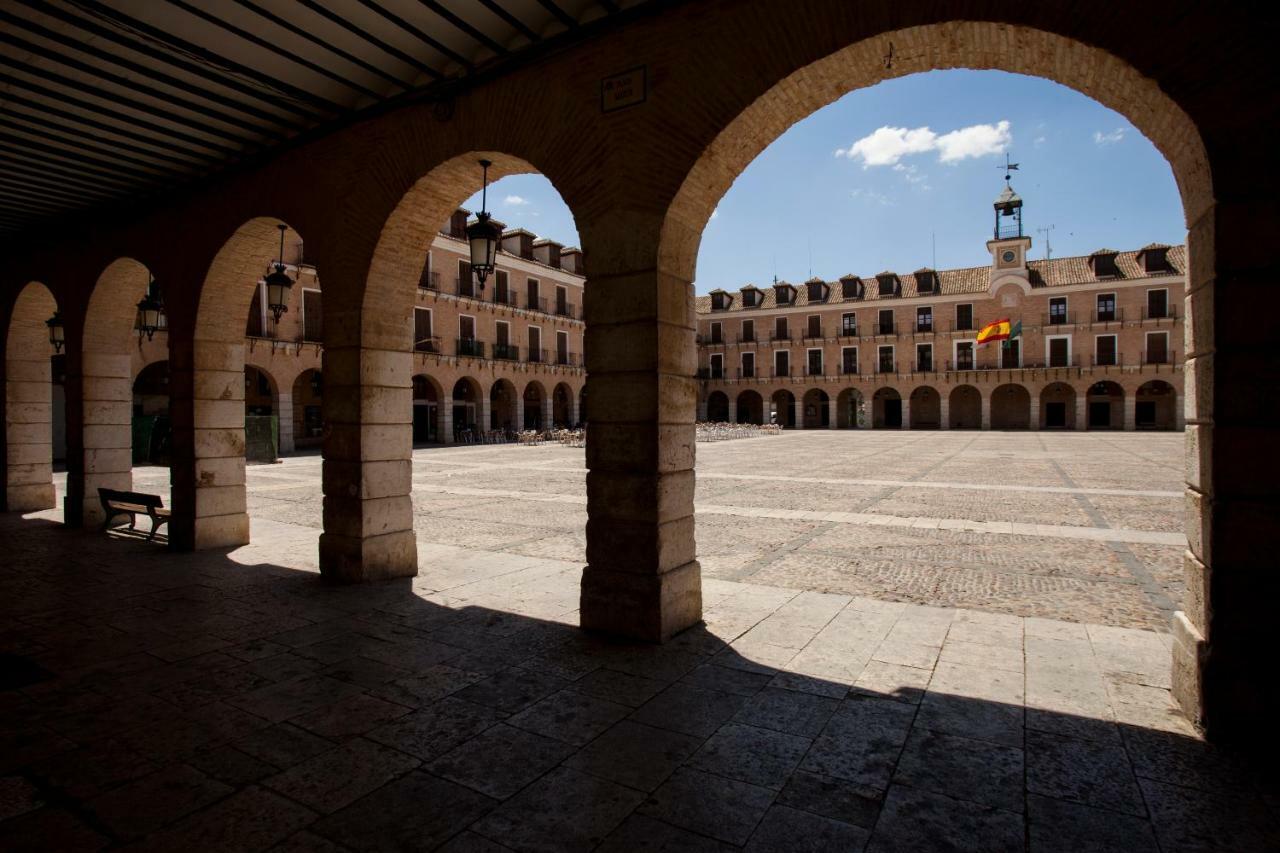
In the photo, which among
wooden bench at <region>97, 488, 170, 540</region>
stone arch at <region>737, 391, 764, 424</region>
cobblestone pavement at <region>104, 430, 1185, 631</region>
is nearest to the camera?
cobblestone pavement at <region>104, 430, 1185, 631</region>

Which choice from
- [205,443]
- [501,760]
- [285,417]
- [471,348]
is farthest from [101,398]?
[471,348]

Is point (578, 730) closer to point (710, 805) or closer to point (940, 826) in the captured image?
point (710, 805)

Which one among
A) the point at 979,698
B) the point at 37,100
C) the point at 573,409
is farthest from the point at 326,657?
the point at 573,409

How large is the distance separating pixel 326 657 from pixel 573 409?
31.8m

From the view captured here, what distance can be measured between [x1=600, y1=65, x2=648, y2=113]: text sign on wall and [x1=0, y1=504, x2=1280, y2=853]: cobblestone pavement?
11.1ft

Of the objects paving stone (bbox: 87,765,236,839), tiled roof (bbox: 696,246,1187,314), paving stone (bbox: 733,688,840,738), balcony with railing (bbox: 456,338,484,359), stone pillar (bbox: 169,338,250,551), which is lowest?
paving stone (bbox: 733,688,840,738)

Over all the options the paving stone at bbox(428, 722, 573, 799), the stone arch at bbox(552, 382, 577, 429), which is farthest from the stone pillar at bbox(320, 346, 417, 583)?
the stone arch at bbox(552, 382, 577, 429)

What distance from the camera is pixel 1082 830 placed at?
221 centimetres

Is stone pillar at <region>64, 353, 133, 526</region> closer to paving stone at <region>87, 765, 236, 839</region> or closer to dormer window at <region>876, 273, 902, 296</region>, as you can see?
paving stone at <region>87, 765, 236, 839</region>

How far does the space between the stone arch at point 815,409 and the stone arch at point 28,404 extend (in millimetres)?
39207

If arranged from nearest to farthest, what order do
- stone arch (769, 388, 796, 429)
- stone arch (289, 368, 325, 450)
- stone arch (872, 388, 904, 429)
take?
stone arch (289, 368, 325, 450), stone arch (872, 388, 904, 429), stone arch (769, 388, 796, 429)

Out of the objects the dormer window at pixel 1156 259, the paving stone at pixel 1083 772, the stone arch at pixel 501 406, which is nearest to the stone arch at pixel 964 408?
the dormer window at pixel 1156 259

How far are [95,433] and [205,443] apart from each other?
9.15 ft

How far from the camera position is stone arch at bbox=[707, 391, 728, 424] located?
45.4 m
